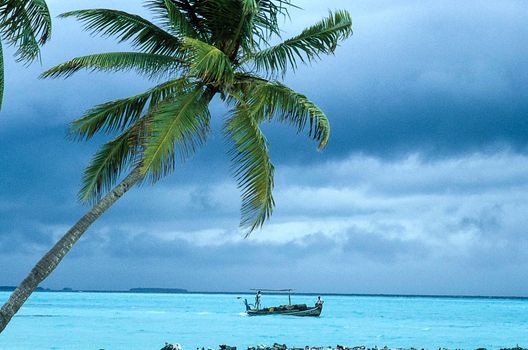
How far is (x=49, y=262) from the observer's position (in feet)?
37.4

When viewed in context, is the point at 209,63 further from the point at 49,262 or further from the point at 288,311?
the point at 288,311

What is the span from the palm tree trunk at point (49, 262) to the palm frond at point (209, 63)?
2.45m

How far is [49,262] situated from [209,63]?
3.98 m

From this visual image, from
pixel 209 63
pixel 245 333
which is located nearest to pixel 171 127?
pixel 209 63

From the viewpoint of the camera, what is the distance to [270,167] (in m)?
13.5

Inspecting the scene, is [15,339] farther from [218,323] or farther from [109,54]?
[109,54]

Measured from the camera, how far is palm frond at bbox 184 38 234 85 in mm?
12484

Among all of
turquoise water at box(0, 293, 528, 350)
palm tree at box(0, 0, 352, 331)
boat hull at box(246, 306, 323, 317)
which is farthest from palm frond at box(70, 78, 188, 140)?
boat hull at box(246, 306, 323, 317)

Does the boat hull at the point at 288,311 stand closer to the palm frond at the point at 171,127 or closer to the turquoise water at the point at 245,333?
the turquoise water at the point at 245,333

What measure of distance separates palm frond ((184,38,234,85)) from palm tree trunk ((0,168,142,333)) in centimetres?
245

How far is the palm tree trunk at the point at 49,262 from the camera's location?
11.2 m

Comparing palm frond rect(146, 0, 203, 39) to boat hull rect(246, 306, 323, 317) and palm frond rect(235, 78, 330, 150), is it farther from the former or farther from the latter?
boat hull rect(246, 306, 323, 317)

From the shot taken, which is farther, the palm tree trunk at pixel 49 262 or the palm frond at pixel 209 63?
the palm frond at pixel 209 63

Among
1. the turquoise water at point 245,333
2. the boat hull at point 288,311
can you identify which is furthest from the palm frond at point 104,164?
the boat hull at point 288,311
